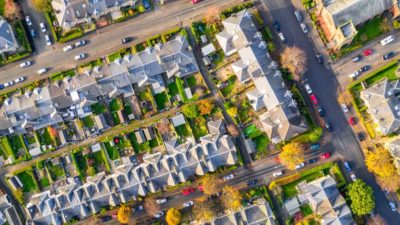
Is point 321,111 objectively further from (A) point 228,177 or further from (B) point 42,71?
(B) point 42,71

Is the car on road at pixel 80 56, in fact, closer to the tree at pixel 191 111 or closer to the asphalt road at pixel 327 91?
the tree at pixel 191 111

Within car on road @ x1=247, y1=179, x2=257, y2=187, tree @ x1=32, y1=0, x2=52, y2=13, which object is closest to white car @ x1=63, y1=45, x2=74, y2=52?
tree @ x1=32, y1=0, x2=52, y2=13

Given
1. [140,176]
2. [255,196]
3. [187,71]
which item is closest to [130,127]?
[140,176]

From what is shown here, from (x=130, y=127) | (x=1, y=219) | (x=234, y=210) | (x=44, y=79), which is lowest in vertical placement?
(x=234, y=210)

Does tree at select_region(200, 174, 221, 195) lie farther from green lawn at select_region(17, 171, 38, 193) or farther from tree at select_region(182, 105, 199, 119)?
green lawn at select_region(17, 171, 38, 193)

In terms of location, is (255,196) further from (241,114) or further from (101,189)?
(101,189)

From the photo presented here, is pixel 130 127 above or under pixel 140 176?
above
